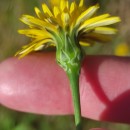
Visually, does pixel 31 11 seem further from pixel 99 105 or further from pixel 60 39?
pixel 60 39

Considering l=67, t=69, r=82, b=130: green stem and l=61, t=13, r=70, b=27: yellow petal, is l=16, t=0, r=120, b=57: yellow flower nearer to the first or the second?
l=61, t=13, r=70, b=27: yellow petal

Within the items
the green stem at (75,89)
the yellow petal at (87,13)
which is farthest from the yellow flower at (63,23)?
the green stem at (75,89)

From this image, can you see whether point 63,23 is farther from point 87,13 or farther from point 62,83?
point 62,83

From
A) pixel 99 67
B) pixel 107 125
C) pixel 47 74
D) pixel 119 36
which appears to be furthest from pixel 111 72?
pixel 119 36

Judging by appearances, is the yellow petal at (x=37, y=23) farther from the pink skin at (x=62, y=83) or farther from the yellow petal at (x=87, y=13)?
the pink skin at (x=62, y=83)

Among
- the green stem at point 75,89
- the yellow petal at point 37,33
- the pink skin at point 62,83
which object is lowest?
the pink skin at point 62,83

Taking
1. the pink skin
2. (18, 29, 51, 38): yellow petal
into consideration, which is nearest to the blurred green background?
the pink skin

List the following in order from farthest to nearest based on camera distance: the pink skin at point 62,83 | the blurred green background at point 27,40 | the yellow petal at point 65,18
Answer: the blurred green background at point 27,40 → the pink skin at point 62,83 → the yellow petal at point 65,18
